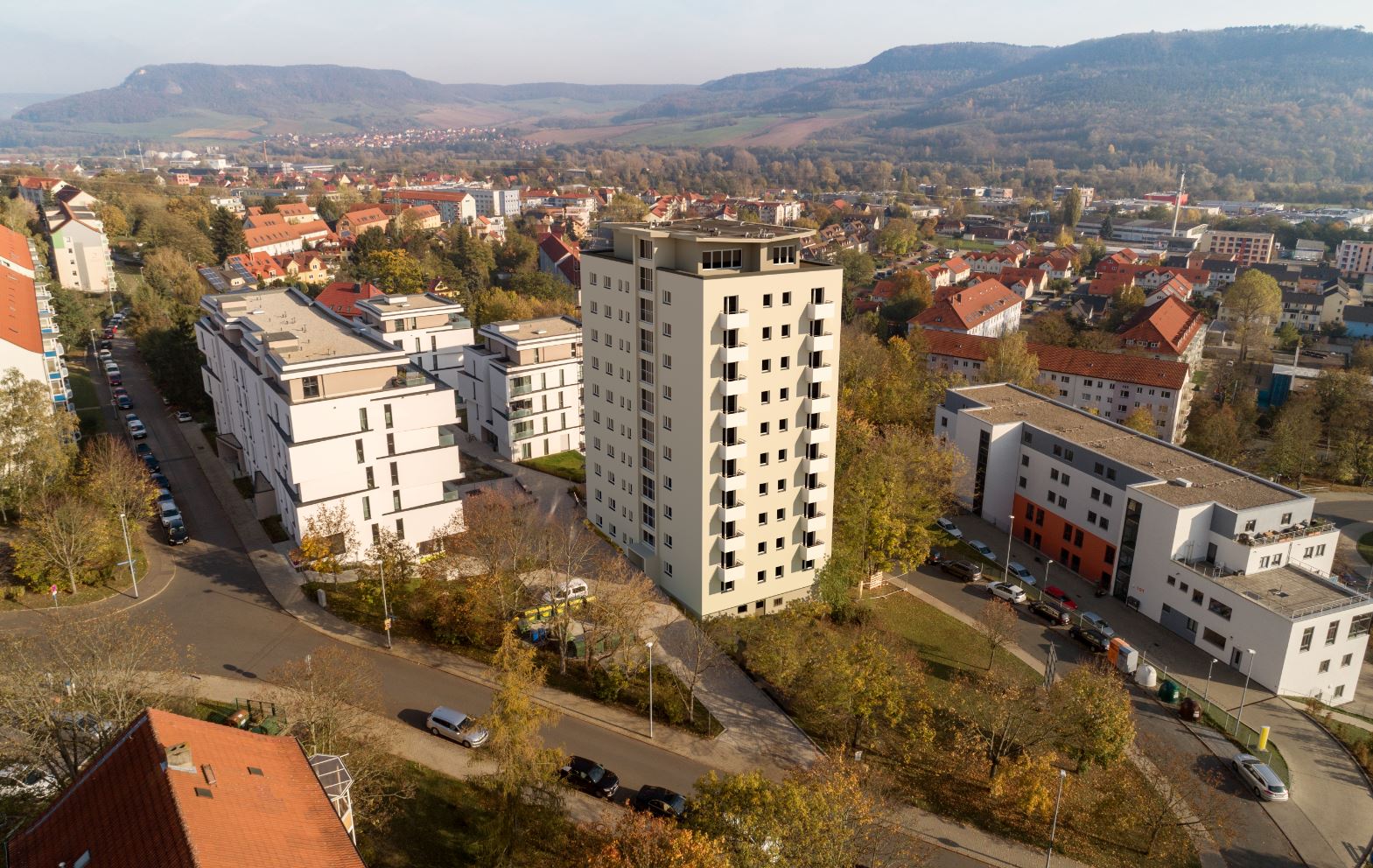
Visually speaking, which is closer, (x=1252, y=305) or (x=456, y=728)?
(x=456, y=728)

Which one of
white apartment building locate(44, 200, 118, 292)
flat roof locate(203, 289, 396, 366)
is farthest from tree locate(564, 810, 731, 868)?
white apartment building locate(44, 200, 118, 292)

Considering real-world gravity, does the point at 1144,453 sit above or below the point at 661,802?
above

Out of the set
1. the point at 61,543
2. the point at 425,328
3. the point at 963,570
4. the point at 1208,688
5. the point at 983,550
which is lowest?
the point at 1208,688

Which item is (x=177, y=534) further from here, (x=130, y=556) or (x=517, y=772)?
(x=517, y=772)

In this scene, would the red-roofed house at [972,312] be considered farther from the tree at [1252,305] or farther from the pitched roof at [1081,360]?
the tree at [1252,305]

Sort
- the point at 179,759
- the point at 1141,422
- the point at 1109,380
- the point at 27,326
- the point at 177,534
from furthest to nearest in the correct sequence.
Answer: the point at 1109,380, the point at 1141,422, the point at 27,326, the point at 177,534, the point at 179,759

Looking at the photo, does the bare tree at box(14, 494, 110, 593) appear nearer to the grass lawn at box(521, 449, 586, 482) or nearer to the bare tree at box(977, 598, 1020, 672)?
the grass lawn at box(521, 449, 586, 482)

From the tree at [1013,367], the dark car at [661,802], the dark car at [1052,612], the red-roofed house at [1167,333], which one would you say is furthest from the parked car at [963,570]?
the red-roofed house at [1167,333]

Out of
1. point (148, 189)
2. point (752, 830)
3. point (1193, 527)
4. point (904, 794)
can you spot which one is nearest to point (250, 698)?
point (752, 830)

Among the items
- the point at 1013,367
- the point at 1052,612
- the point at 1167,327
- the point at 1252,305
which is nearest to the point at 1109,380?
the point at 1013,367
